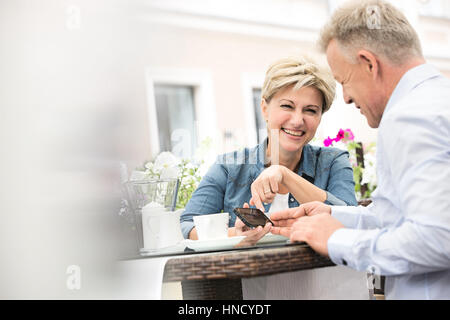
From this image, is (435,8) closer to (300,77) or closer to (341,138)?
(341,138)

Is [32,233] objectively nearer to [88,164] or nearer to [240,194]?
[88,164]

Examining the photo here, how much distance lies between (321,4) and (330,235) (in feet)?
24.1

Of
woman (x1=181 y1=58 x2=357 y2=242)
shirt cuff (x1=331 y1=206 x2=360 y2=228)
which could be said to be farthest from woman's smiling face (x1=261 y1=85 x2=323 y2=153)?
shirt cuff (x1=331 y1=206 x2=360 y2=228)

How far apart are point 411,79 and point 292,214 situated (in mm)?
489

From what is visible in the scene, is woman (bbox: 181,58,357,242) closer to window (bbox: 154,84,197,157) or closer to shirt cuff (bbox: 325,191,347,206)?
shirt cuff (bbox: 325,191,347,206)

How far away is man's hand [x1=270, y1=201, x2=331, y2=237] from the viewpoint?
136cm

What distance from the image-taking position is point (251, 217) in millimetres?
1289

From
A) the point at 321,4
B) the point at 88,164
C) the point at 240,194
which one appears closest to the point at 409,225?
the point at 88,164

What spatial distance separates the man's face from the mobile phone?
0.37 meters

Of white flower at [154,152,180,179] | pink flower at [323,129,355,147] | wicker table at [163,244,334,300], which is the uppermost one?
pink flower at [323,129,355,147]

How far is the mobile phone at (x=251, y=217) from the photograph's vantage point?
4.09ft

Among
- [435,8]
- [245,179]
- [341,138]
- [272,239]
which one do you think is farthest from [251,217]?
[435,8]

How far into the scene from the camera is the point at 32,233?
63 cm

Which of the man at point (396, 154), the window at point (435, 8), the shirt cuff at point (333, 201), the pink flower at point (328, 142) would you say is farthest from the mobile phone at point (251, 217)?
the window at point (435, 8)
